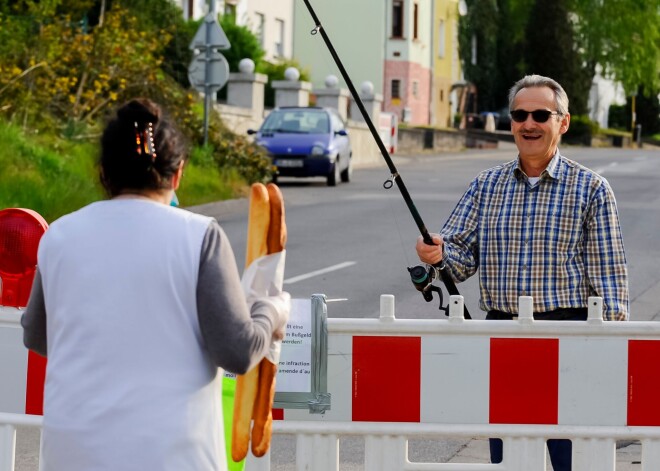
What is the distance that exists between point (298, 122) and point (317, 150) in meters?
1.80

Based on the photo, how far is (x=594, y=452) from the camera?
5371 millimetres

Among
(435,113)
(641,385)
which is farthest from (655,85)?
(641,385)

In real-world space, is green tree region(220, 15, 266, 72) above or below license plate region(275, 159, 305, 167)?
above

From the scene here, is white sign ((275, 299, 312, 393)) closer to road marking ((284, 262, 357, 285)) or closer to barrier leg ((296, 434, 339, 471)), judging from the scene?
barrier leg ((296, 434, 339, 471))

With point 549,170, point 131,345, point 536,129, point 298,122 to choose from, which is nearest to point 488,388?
point 549,170

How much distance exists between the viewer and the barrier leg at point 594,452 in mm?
5363

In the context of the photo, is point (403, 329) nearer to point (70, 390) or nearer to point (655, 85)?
point (70, 390)

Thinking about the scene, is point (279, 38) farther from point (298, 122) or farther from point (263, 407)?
point (263, 407)

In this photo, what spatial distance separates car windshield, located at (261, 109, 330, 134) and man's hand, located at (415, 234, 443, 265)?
26184 millimetres

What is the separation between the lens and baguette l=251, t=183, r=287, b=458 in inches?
151

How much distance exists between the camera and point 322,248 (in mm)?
18062

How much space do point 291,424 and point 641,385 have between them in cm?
114

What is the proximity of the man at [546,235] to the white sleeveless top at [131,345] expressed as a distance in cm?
189

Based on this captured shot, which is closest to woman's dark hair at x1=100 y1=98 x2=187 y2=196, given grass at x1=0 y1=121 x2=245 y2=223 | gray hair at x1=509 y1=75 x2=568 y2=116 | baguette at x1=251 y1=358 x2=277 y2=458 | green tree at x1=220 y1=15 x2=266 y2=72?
baguette at x1=251 y1=358 x2=277 y2=458
